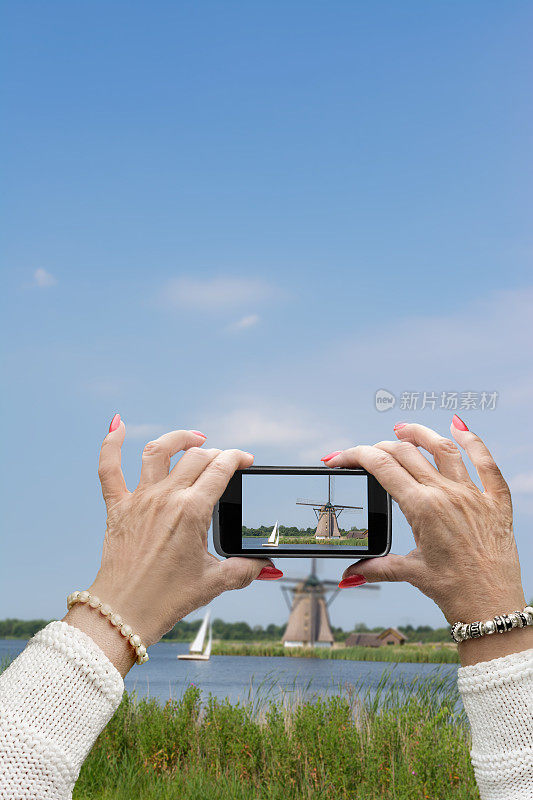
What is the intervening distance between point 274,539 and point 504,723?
0.54 meters

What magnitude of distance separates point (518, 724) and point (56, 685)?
717mm

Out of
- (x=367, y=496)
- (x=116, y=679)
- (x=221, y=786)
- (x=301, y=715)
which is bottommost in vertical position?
(x=221, y=786)

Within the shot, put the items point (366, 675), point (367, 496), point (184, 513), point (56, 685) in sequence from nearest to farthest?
1. point (56, 685)
2. point (184, 513)
3. point (367, 496)
4. point (366, 675)

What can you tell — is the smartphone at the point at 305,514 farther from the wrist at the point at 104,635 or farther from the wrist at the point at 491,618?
the wrist at the point at 104,635

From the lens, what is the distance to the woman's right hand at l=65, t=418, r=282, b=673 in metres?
1.08

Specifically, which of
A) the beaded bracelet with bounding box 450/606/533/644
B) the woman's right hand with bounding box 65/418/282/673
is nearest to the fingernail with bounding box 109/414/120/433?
the woman's right hand with bounding box 65/418/282/673

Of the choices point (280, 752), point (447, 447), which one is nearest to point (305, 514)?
point (447, 447)

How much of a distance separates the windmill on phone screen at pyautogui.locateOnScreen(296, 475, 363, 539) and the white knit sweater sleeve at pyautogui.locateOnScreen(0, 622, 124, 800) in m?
0.53

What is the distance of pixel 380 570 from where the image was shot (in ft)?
4.18

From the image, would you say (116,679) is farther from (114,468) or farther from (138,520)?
(114,468)

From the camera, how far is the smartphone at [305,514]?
137 cm

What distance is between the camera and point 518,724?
1061mm

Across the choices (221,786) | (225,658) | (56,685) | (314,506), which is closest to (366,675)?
(221,786)

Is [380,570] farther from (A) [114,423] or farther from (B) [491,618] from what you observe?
(A) [114,423]
